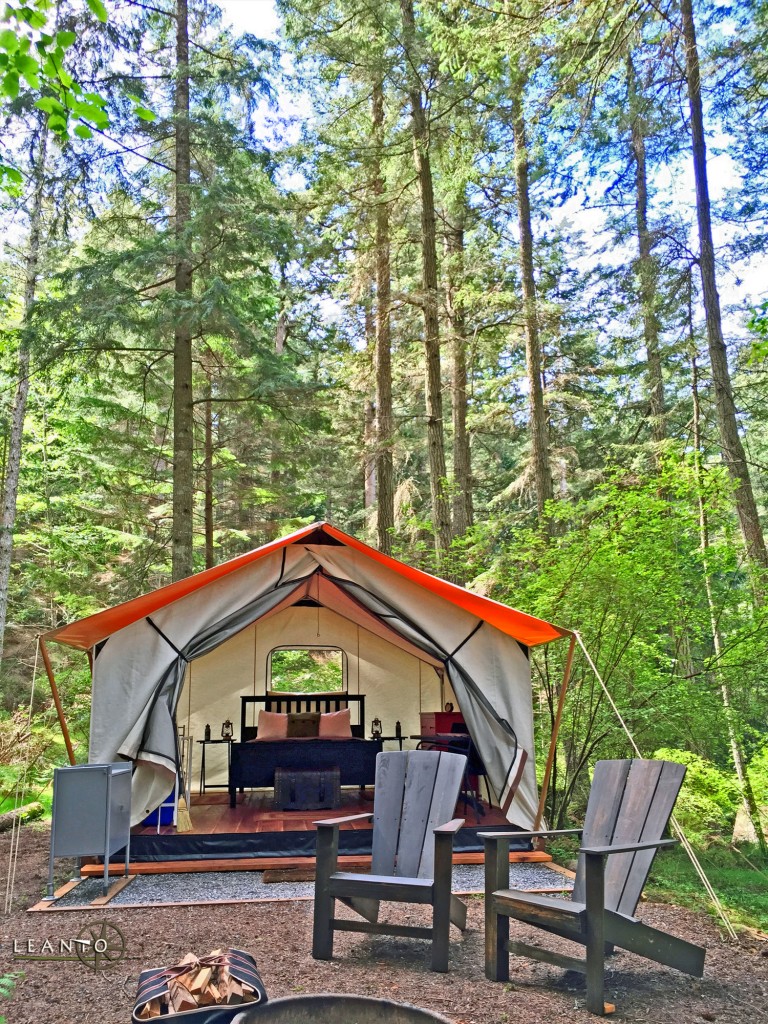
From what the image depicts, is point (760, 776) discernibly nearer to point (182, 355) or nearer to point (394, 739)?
point (394, 739)

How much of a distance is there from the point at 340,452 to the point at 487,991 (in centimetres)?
1151

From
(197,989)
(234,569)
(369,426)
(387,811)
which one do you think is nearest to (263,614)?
(234,569)

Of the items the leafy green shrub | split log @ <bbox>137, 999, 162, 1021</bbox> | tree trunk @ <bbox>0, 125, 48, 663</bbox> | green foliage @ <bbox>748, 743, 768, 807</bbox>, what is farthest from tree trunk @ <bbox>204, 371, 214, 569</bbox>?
split log @ <bbox>137, 999, 162, 1021</bbox>

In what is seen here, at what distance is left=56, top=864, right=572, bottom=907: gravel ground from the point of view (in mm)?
4617

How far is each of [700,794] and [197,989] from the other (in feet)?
17.9

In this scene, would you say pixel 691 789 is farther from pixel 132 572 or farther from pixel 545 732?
pixel 132 572

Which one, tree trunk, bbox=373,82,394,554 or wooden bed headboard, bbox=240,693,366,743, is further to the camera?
tree trunk, bbox=373,82,394,554

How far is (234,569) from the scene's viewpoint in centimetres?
607

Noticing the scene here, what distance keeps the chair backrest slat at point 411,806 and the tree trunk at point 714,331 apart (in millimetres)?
4427

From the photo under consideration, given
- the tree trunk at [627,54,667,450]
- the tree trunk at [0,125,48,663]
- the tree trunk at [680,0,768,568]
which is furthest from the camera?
the tree trunk at [0,125,48,663]

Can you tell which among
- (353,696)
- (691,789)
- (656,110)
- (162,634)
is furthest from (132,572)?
(656,110)

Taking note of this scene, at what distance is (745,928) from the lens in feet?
13.9

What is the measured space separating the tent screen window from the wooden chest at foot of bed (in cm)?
405

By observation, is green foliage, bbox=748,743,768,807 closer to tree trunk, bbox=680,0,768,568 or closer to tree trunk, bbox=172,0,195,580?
tree trunk, bbox=680,0,768,568
